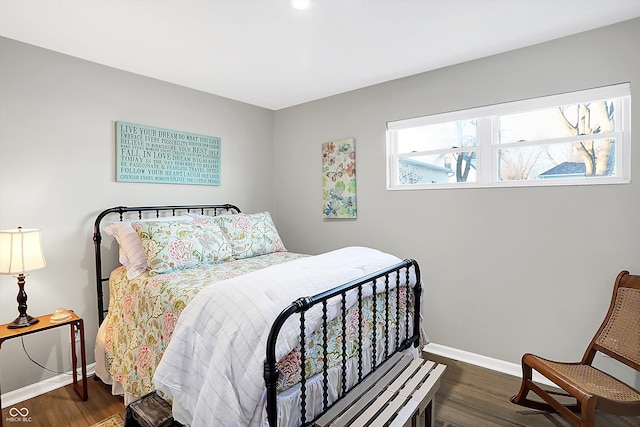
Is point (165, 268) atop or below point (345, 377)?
atop

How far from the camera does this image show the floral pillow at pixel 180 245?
2.42 metres

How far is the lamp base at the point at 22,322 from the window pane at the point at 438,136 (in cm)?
317

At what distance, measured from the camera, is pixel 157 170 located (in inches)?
126

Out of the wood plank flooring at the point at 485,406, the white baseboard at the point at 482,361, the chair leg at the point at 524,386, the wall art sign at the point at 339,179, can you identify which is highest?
the wall art sign at the point at 339,179

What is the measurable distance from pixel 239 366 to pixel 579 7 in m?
2.73

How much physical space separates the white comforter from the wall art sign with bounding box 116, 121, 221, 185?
1862mm

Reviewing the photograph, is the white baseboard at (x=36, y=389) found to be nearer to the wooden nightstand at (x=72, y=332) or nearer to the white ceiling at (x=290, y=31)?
the wooden nightstand at (x=72, y=332)

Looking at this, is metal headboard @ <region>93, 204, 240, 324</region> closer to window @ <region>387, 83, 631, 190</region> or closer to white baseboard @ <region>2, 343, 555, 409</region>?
white baseboard @ <region>2, 343, 555, 409</region>

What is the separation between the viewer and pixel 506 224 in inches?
107

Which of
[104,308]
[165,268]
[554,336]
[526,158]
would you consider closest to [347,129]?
[526,158]

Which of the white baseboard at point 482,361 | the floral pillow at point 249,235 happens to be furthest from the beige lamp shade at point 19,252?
the white baseboard at point 482,361

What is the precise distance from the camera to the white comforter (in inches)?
55.6

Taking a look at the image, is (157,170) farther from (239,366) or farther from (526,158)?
(526,158)

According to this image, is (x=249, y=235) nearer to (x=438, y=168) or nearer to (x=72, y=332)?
(x=72, y=332)
